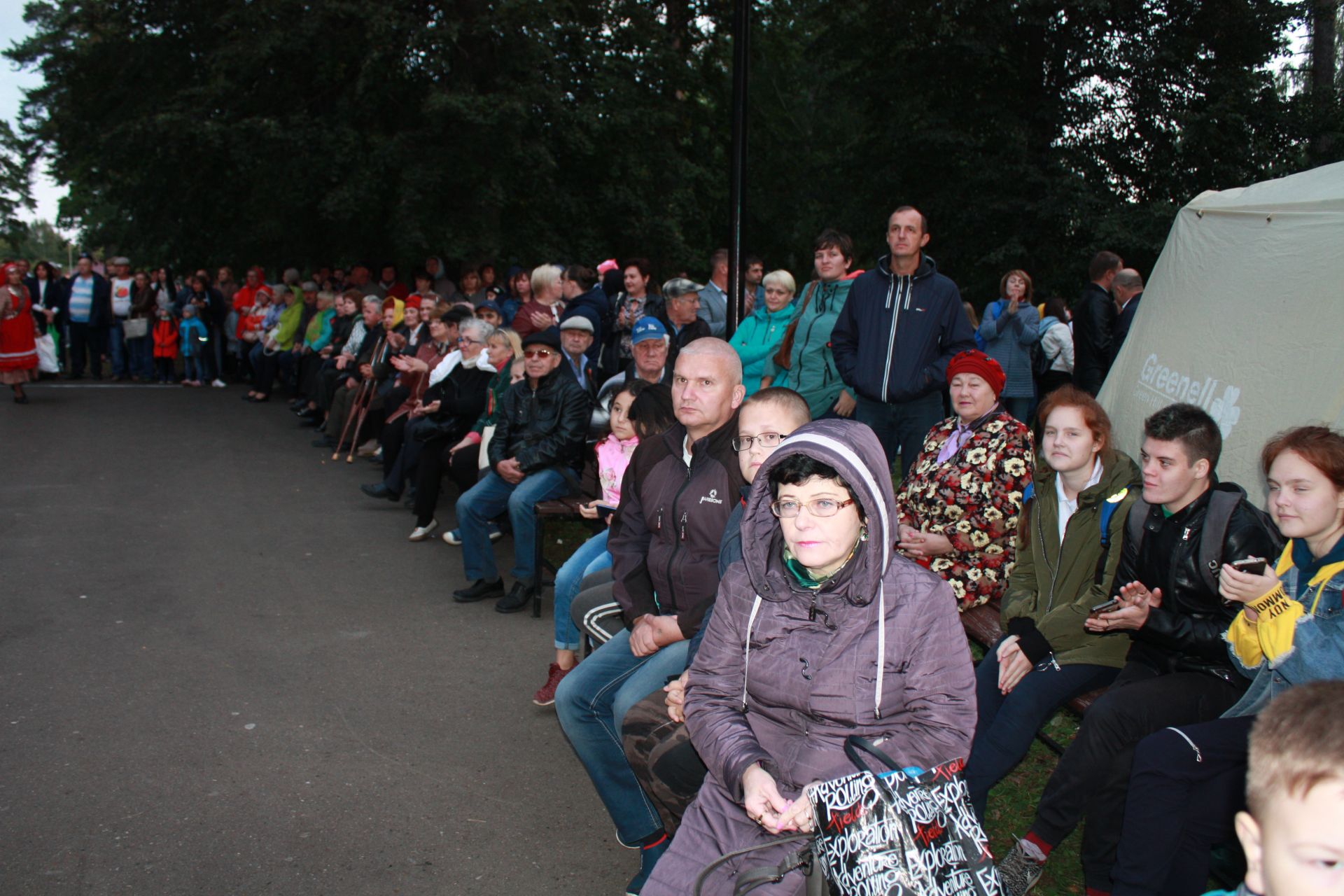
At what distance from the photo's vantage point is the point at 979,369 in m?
4.91

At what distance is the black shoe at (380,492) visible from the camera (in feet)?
30.7

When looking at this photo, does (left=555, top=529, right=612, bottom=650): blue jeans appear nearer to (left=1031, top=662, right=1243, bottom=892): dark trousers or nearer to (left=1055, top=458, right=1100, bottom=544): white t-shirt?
(left=1055, top=458, right=1100, bottom=544): white t-shirt

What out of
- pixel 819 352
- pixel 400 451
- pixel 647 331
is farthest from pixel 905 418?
pixel 400 451

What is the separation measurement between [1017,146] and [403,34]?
11549 millimetres

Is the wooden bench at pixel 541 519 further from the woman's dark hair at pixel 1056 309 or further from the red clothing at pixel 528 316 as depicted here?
the woman's dark hair at pixel 1056 309

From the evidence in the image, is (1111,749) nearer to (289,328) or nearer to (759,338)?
(759,338)

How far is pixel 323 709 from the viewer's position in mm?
5117

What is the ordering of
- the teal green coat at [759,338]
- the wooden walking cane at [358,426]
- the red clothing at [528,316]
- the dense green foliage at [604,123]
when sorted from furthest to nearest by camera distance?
the dense green foliage at [604,123] < the wooden walking cane at [358,426] < the red clothing at [528,316] < the teal green coat at [759,338]

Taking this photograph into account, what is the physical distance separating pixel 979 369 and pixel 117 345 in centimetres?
1682

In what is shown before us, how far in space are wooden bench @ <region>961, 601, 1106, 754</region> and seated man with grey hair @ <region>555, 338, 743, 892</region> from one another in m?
1.02

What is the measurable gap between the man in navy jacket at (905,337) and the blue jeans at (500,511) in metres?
2.02

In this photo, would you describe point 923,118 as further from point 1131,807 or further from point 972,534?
point 1131,807

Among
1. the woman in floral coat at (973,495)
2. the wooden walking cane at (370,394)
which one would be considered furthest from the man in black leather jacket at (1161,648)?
the wooden walking cane at (370,394)

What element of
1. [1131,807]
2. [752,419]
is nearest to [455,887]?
[752,419]
